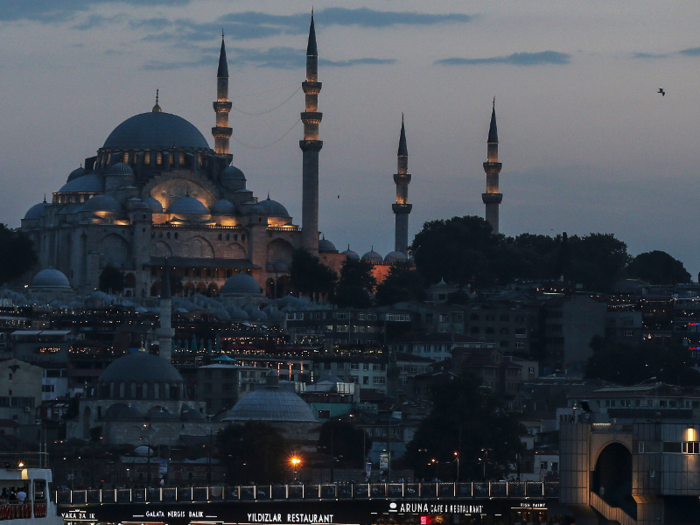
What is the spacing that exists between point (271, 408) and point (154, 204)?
47.6m

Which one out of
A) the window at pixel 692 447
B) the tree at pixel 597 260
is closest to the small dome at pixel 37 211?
the tree at pixel 597 260

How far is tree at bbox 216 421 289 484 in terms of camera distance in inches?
3418

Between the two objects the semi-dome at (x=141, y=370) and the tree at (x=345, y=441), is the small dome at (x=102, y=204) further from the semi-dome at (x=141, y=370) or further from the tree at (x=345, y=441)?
the tree at (x=345, y=441)

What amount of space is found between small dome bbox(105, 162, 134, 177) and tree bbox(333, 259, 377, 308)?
1606cm

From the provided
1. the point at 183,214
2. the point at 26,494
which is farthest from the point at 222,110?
the point at 26,494

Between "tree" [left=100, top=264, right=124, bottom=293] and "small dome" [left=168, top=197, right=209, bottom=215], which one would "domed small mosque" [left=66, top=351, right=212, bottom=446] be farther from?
"small dome" [left=168, top=197, right=209, bottom=215]

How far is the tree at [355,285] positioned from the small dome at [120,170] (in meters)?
16.1

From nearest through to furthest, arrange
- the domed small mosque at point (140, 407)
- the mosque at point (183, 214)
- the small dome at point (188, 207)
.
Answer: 1. the domed small mosque at point (140, 407)
2. the mosque at point (183, 214)
3. the small dome at point (188, 207)

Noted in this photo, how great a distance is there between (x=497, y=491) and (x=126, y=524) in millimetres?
10649

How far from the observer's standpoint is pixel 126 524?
5722 centimetres

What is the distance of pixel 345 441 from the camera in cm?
9562

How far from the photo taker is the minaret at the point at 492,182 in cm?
15338

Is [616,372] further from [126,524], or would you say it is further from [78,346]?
[126,524]

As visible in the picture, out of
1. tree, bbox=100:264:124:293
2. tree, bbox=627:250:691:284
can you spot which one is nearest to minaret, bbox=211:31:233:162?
tree, bbox=100:264:124:293
